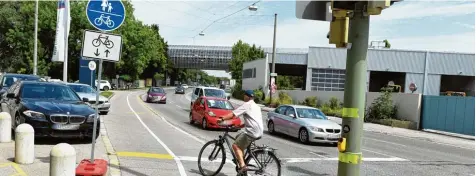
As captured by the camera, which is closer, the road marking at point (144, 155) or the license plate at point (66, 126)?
the road marking at point (144, 155)

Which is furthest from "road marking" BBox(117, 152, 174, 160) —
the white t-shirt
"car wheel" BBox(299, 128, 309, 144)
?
"car wheel" BBox(299, 128, 309, 144)

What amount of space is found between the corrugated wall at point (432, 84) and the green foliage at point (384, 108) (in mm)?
22786

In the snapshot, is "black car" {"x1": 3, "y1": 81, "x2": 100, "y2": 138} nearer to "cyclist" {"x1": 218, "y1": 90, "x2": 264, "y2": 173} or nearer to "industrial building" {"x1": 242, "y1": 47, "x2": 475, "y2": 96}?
"cyclist" {"x1": 218, "y1": 90, "x2": 264, "y2": 173}

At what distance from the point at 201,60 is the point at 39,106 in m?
86.2

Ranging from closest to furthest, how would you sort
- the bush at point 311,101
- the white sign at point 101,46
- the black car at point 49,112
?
1. the white sign at point 101,46
2. the black car at point 49,112
3. the bush at point 311,101

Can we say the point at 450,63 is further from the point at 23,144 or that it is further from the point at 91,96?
the point at 23,144

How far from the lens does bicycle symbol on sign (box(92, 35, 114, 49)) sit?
7.05 metres

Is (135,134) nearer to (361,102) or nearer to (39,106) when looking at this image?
(39,106)

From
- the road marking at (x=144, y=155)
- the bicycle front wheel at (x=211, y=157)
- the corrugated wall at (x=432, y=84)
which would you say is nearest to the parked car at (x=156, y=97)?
the road marking at (x=144, y=155)

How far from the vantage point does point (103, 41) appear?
710 cm

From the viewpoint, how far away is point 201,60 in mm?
95875

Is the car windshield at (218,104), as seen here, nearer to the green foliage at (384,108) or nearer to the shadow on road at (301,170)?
the shadow on road at (301,170)

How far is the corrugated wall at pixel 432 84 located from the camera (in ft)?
153

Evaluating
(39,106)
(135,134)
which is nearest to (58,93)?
(39,106)
